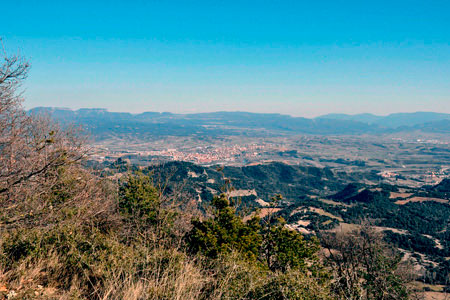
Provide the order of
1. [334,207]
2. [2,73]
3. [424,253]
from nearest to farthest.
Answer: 1. [2,73]
2. [424,253]
3. [334,207]

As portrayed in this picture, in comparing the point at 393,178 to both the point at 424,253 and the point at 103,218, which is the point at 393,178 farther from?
the point at 103,218

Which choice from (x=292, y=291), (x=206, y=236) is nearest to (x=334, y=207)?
Result: (x=206, y=236)

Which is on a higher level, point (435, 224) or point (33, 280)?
point (33, 280)

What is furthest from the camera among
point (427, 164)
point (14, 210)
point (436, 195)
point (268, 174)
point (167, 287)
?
point (427, 164)

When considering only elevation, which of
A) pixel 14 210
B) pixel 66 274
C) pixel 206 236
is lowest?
pixel 206 236

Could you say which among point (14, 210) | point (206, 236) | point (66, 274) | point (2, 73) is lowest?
point (206, 236)

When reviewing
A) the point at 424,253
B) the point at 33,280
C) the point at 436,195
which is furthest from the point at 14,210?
the point at 436,195

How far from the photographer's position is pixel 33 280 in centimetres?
416

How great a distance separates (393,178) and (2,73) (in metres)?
173

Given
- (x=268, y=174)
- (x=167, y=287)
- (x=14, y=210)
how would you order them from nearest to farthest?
1. (x=167, y=287)
2. (x=14, y=210)
3. (x=268, y=174)

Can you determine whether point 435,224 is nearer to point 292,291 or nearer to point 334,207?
point 334,207

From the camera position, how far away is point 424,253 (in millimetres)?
51094

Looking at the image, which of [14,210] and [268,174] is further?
[268,174]

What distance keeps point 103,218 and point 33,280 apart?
669 cm
